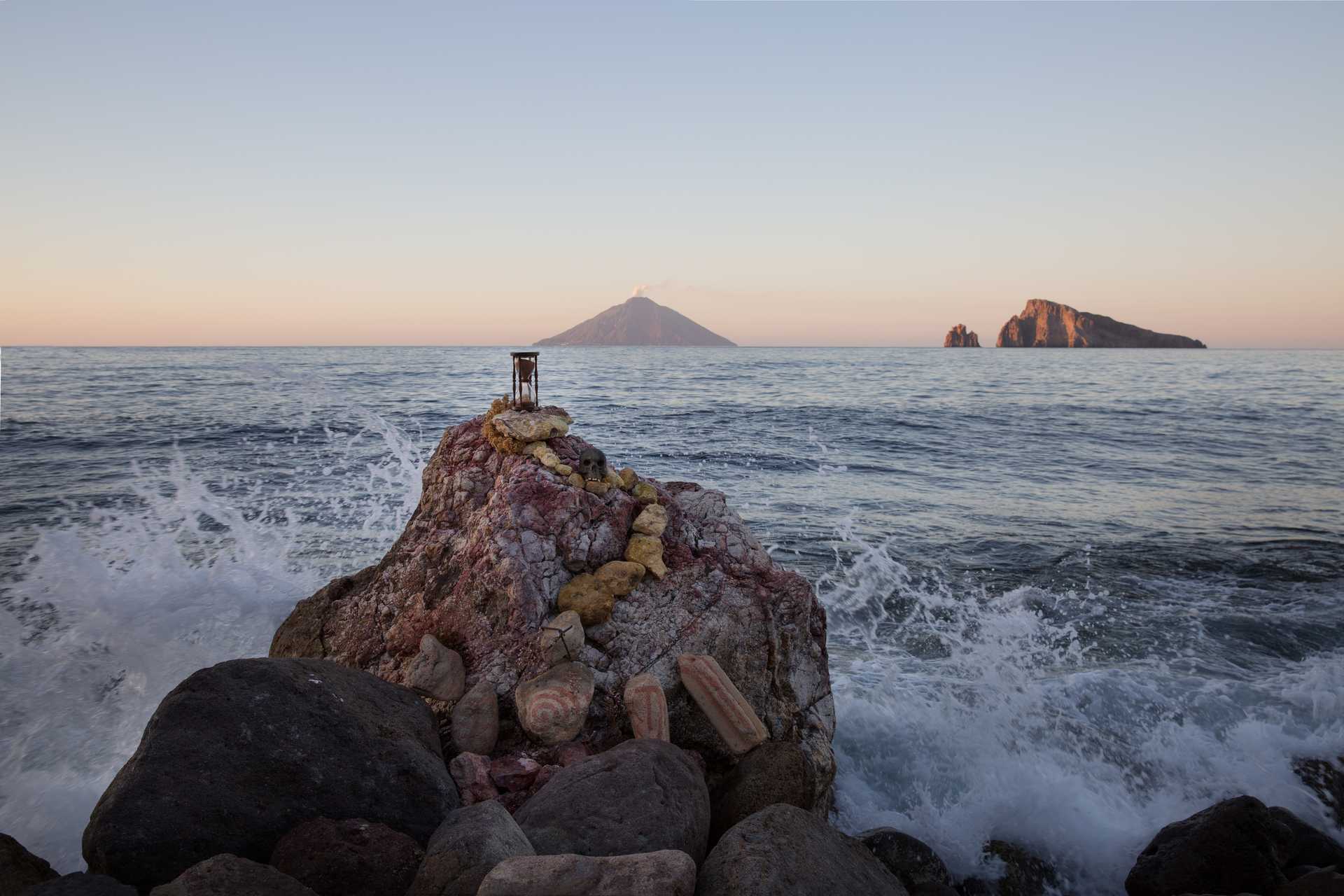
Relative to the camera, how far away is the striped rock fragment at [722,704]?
539cm

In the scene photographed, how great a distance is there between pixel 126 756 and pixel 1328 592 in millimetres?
17136

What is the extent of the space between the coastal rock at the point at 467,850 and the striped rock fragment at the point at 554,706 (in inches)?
42.2

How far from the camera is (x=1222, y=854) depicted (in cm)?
548

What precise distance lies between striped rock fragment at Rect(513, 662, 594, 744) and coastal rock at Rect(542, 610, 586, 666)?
0.69ft

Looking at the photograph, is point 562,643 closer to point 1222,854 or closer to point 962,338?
point 1222,854

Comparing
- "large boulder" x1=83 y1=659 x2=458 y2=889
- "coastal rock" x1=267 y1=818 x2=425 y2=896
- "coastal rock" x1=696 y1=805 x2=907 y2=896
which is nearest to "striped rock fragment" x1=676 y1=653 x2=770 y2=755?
"coastal rock" x1=696 y1=805 x2=907 y2=896

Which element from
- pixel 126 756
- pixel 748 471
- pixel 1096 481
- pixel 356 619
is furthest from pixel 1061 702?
pixel 1096 481

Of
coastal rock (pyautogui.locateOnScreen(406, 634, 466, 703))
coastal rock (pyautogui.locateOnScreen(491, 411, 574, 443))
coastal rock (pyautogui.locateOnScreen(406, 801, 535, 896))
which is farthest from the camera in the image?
coastal rock (pyautogui.locateOnScreen(491, 411, 574, 443))

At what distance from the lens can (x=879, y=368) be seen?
7450cm

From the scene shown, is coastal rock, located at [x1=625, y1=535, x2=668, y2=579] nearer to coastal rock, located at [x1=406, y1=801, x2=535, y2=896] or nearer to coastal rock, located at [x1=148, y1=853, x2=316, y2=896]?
coastal rock, located at [x1=406, y1=801, x2=535, y2=896]

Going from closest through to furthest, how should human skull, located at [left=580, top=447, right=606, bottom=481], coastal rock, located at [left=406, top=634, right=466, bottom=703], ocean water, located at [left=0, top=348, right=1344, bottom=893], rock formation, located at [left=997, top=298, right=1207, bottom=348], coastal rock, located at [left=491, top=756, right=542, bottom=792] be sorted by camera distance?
1. coastal rock, located at [left=491, top=756, right=542, bottom=792]
2. coastal rock, located at [left=406, top=634, right=466, bottom=703]
3. human skull, located at [left=580, top=447, right=606, bottom=481]
4. ocean water, located at [left=0, top=348, right=1344, bottom=893]
5. rock formation, located at [left=997, top=298, right=1207, bottom=348]

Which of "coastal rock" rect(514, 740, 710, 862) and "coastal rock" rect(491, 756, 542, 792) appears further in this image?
"coastal rock" rect(491, 756, 542, 792)

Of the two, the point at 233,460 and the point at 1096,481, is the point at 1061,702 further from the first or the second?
the point at 233,460

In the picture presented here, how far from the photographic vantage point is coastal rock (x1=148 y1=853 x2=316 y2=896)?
3.21 metres
